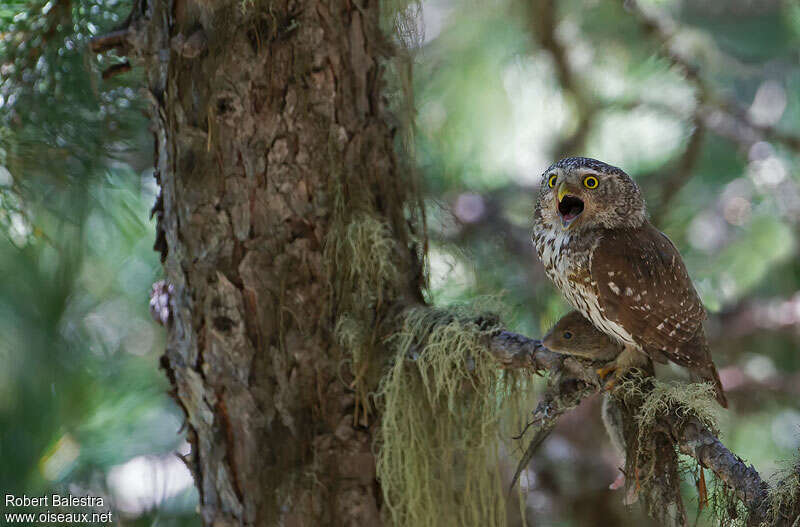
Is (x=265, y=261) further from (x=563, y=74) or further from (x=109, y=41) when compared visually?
(x=563, y=74)

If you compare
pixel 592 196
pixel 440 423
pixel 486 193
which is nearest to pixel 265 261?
pixel 440 423

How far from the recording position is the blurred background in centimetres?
238

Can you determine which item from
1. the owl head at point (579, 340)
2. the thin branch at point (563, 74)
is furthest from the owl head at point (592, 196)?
the thin branch at point (563, 74)

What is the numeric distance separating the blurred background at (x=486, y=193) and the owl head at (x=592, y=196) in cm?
31

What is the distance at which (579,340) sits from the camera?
1.95 m

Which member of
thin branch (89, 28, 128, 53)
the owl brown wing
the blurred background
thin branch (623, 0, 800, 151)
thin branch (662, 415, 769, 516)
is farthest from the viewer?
thin branch (623, 0, 800, 151)

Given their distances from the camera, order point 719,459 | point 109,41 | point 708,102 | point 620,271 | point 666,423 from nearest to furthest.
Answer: point 719,459
point 666,423
point 620,271
point 109,41
point 708,102

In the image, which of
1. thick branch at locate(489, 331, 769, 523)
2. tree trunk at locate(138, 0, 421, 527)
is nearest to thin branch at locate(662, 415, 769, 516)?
thick branch at locate(489, 331, 769, 523)

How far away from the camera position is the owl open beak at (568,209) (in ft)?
6.58

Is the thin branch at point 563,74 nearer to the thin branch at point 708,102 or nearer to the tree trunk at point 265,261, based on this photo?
the thin branch at point 708,102

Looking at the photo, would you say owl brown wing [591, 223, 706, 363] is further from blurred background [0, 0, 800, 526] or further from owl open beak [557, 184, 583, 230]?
blurred background [0, 0, 800, 526]

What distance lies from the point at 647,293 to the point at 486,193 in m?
1.32

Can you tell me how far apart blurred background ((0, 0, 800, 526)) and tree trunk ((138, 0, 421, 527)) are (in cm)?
30

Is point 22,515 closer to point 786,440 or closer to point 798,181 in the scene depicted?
point 798,181
